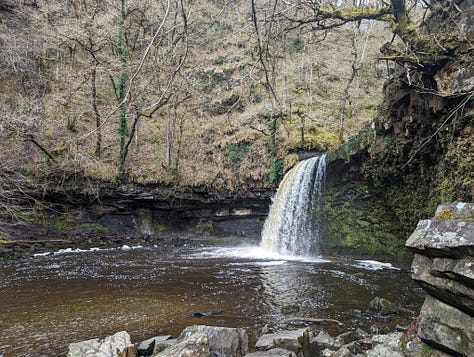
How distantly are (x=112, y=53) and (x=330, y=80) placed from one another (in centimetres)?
1464

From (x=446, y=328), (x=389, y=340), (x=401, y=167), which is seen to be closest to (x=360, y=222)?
(x=401, y=167)

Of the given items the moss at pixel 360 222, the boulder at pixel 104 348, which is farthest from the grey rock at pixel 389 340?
the moss at pixel 360 222

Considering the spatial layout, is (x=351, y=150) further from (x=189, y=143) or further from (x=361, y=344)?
(x=189, y=143)

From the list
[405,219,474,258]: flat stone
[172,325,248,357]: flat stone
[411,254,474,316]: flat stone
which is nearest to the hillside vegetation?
[172,325,248,357]: flat stone

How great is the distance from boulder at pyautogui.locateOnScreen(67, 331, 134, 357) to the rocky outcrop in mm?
2991

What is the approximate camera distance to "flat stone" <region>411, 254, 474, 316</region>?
9.26 feet

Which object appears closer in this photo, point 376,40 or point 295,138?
point 295,138

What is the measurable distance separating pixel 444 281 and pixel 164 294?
5.28 m

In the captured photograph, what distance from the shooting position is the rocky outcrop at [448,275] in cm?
282

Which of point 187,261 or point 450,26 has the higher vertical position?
point 450,26

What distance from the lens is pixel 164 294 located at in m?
6.84

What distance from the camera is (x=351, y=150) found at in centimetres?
1149

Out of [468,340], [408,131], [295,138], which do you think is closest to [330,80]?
[295,138]

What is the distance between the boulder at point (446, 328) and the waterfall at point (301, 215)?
956 centimetres
